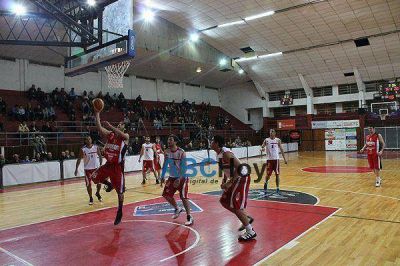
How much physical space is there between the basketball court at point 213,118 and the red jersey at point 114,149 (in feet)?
4.38

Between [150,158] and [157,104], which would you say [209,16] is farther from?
[150,158]

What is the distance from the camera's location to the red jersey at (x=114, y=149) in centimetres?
651

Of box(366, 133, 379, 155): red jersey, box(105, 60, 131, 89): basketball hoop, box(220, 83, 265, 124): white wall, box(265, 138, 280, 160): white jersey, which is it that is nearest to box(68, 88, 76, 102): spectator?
box(105, 60, 131, 89): basketball hoop

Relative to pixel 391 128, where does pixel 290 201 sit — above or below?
below

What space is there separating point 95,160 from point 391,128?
27623 mm

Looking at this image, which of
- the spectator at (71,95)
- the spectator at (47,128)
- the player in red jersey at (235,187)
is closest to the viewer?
the player in red jersey at (235,187)

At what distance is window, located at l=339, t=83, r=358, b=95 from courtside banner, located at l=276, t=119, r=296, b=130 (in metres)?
5.21

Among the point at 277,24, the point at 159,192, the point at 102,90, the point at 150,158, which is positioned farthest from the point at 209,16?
the point at 159,192

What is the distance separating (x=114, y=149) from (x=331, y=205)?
17.1 feet

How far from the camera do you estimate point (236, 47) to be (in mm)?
28047

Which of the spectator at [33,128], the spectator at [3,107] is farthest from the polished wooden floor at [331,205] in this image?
the spectator at [3,107]

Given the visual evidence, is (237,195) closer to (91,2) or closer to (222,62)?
(91,2)

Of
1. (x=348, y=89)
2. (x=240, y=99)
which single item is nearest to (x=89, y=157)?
(x=348, y=89)

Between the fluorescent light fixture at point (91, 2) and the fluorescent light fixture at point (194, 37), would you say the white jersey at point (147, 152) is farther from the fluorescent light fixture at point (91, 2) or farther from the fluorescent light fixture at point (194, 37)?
the fluorescent light fixture at point (194, 37)
